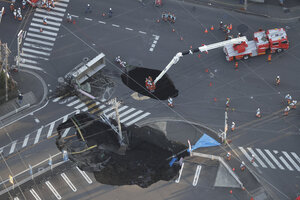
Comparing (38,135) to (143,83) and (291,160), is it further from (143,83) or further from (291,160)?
(291,160)

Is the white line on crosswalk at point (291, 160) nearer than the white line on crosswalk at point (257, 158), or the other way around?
the white line on crosswalk at point (291, 160)

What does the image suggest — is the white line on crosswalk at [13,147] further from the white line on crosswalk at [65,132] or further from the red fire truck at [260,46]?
the red fire truck at [260,46]

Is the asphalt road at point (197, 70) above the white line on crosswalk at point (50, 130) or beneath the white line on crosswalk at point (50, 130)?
above

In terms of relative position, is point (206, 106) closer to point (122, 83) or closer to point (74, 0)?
point (122, 83)

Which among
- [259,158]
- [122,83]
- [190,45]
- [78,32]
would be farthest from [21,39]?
[259,158]

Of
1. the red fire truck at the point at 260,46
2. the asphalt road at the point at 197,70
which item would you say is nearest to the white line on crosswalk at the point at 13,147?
the asphalt road at the point at 197,70

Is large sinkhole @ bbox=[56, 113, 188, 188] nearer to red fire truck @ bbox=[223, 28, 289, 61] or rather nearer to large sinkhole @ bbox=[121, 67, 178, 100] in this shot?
large sinkhole @ bbox=[121, 67, 178, 100]

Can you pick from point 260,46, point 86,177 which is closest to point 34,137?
point 86,177
